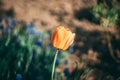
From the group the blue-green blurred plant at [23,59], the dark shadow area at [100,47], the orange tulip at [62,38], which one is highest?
the orange tulip at [62,38]

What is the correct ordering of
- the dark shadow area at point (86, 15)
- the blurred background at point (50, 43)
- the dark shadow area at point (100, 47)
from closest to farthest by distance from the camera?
the blurred background at point (50, 43) < the dark shadow area at point (100, 47) < the dark shadow area at point (86, 15)

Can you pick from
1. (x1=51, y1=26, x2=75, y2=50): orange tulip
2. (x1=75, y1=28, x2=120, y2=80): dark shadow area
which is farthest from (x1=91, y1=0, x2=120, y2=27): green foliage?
(x1=51, y1=26, x2=75, y2=50): orange tulip

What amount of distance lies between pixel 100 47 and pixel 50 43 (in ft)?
2.82

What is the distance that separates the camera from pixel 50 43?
116 inches

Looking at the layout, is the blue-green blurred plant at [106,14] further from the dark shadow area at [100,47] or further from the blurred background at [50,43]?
the dark shadow area at [100,47]

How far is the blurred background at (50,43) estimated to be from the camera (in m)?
2.35

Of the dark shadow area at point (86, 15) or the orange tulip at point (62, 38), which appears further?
the dark shadow area at point (86, 15)

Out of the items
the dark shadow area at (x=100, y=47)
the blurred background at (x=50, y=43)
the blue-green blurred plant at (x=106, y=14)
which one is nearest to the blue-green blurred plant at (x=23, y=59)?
the blurred background at (x=50, y=43)

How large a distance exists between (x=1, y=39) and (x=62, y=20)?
150 centimetres

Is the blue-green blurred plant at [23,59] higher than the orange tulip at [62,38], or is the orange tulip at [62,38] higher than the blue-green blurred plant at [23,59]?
the orange tulip at [62,38]

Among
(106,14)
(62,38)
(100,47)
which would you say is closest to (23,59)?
(62,38)

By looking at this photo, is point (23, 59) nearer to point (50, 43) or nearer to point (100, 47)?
point (50, 43)

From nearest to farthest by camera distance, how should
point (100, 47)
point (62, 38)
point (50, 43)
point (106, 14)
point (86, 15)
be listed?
point (62, 38)
point (50, 43)
point (100, 47)
point (106, 14)
point (86, 15)

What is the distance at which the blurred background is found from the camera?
92.4 inches
